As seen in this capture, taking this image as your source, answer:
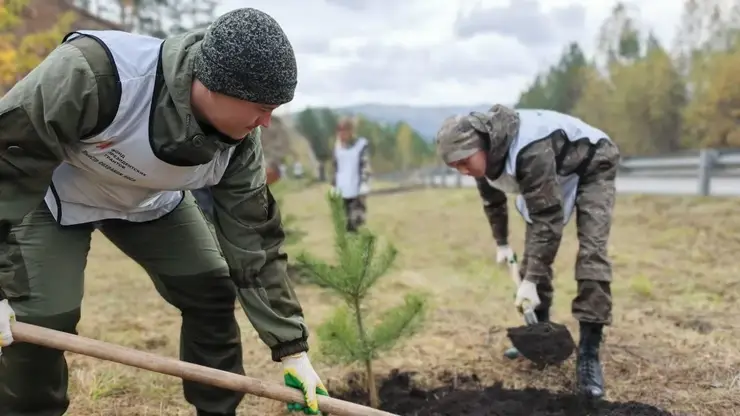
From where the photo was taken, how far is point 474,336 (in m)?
4.85

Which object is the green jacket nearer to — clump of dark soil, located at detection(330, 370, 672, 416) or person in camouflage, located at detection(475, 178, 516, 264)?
clump of dark soil, located at detection(330, 370, 672, 416)

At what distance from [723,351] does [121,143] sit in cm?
350

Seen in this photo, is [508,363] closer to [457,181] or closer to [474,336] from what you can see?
[474,336]

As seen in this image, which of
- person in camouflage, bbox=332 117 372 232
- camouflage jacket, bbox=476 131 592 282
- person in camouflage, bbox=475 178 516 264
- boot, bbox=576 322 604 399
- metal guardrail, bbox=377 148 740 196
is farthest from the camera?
metal guardrail, bbox=377 148 740 196

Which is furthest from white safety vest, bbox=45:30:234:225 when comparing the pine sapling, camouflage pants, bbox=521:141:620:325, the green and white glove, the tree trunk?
camouflage pants, bbox=521:141:620:325

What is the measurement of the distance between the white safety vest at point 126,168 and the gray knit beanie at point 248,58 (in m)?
0.27

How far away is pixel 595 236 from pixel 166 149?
231 cm

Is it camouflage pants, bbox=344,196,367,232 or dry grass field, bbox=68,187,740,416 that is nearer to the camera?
dry grass field, bbox=68,187,740,416

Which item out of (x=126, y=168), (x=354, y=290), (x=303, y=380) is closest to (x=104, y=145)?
(x=126, y=168)

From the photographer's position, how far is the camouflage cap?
3521 millimetres

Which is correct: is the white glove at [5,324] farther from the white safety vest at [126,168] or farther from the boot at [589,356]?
the boot at [589,356]

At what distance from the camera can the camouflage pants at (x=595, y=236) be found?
3633 mm

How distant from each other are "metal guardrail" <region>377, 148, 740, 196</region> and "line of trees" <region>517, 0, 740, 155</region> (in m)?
1.49

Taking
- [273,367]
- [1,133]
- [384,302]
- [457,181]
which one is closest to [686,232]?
[384,302]
